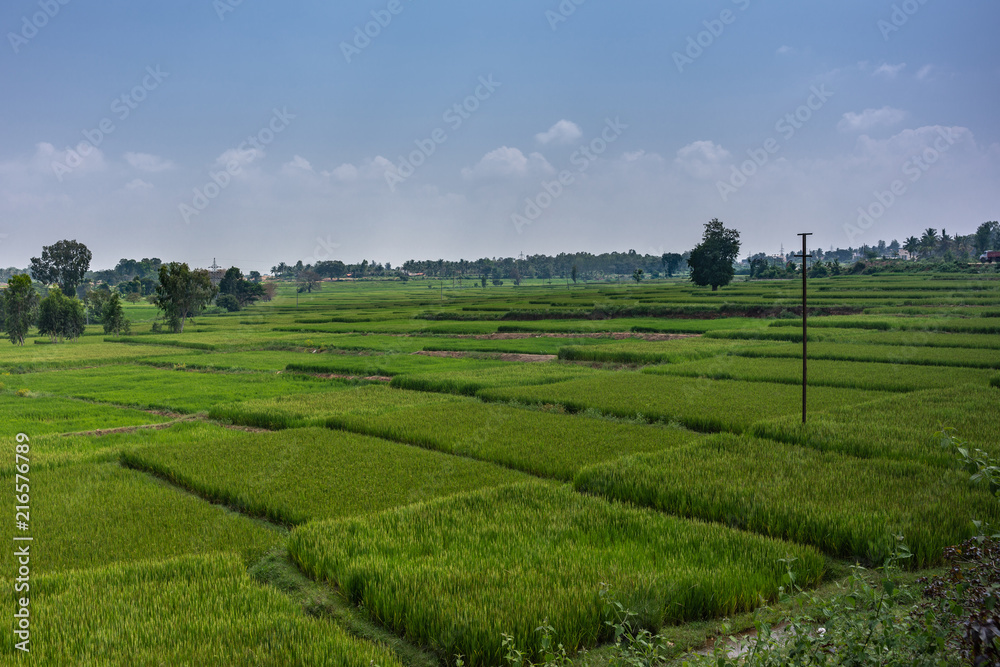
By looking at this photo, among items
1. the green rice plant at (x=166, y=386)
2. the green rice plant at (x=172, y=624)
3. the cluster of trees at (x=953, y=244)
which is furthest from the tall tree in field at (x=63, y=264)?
the cluster of trees at (x=953, y=244)

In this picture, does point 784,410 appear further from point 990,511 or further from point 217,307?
point 217,307

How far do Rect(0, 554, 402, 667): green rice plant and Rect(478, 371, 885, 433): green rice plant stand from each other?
11627 millimetres

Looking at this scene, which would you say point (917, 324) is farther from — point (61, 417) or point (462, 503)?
point (61, 417)

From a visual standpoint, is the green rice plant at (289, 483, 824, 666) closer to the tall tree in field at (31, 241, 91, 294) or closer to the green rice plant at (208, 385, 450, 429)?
the green rice plant at (208, 385, 450, 429)

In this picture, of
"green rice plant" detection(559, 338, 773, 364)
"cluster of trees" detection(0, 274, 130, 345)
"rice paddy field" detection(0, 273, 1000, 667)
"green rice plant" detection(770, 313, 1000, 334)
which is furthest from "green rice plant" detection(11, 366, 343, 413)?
"green rice plant" detection(770, 313, 1000, 334)

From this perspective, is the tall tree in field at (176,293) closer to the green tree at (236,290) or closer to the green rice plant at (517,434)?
the green tree at (236,290)

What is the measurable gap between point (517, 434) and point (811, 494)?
6.98m

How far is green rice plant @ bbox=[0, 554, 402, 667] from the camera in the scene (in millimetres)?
6020

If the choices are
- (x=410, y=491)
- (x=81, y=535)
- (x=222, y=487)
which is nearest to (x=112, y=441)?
(x=222, y=487)

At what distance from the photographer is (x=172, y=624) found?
21.8 ft

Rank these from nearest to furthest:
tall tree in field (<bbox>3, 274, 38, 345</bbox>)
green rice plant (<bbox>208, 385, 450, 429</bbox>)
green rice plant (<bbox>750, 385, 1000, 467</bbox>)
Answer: green rice plant (<bbox>750, 385, 1000, 467</bbox>)
green rice plant (<bbox>208, 385, 450, 429</bbox>)
tall tree in field (<bbox>3, 274, 38, 345</bbox>)

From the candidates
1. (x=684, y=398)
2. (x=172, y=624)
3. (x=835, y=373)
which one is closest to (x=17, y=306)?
(x=684, y=398)

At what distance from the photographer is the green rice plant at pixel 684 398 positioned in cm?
1678

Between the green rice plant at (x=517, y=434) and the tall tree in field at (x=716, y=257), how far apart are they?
6420 centimetres
